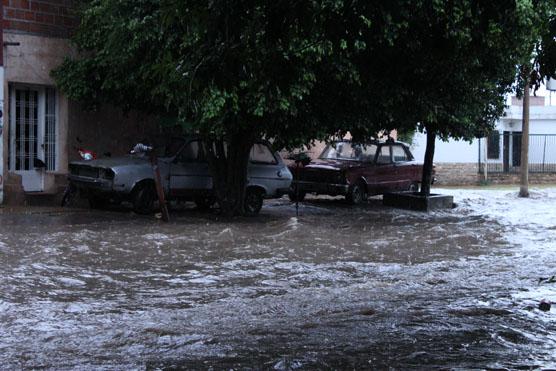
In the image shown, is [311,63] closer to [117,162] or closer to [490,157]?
[117,162]

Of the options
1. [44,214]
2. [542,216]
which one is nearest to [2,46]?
[44,214]

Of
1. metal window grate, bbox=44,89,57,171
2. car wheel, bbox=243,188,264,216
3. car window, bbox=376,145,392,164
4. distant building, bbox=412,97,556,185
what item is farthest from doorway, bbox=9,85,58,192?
distant building, bbox=412,97,556,185

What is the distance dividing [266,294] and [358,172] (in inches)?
398

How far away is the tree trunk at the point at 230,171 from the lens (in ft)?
43.5

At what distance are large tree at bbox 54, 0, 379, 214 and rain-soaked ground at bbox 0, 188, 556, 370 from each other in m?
1.75

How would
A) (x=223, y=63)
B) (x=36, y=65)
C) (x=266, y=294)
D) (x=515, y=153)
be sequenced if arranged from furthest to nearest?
(x=515, y=153), (x=36, y=65), (x=266, y=294), (x=223, y=63)

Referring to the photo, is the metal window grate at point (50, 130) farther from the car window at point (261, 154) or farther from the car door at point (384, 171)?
the car door at point (384, 171)

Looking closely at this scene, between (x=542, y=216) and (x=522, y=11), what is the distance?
7.46 meters

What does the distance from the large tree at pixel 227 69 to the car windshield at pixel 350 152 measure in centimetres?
430

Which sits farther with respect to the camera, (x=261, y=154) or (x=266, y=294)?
(x=261, y=154)

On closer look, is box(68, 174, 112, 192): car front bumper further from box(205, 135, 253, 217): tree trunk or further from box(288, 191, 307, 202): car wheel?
box(288, 191, 307, 202): car wheel

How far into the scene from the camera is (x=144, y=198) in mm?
12969

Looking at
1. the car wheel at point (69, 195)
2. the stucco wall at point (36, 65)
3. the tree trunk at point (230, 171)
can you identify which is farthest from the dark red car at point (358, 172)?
the stucco wall at point (36, 65)

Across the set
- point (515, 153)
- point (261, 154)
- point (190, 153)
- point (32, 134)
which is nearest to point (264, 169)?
point (261, 154)
